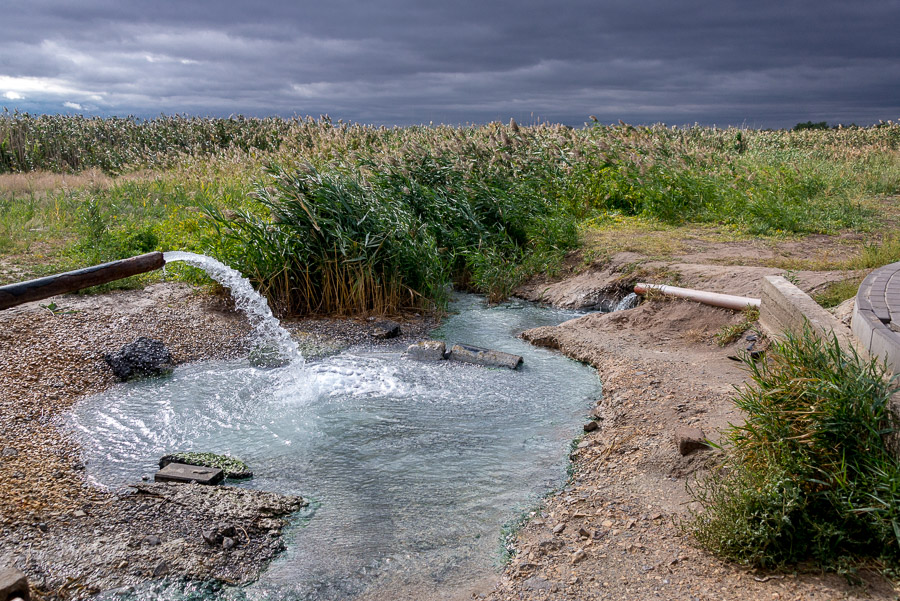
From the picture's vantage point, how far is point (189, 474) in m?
4.20

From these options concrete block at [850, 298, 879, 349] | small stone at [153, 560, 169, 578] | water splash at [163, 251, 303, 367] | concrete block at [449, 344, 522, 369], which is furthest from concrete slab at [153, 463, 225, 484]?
concrete block at [850, 298, 879, 349]

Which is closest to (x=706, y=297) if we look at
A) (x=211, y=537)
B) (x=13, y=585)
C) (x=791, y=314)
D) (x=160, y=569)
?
(x=791, y=314)

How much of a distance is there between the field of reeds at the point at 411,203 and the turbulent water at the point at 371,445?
1.54 m

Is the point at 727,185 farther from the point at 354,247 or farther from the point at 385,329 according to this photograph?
the point at 385,329

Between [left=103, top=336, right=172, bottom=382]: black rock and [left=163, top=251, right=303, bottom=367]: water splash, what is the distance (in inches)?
32.0

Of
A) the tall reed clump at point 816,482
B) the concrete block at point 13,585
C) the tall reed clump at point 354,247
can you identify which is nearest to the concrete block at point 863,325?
the tall reed clump at point 816,482

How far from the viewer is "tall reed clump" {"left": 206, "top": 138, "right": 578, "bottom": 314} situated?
25.3ft

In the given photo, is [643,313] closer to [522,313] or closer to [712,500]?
[522,313]

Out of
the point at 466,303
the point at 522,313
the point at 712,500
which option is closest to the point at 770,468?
the point at 712,500

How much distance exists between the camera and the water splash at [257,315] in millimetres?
6570

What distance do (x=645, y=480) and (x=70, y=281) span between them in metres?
4.04

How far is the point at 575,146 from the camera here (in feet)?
44.1

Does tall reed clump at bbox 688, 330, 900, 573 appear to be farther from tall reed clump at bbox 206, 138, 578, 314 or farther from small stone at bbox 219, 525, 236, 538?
tall reed clump at bbox 206, 138, 578, 314

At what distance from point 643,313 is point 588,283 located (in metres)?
1.75
